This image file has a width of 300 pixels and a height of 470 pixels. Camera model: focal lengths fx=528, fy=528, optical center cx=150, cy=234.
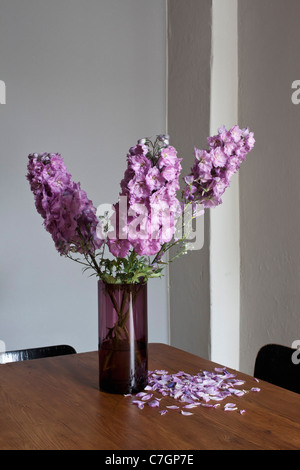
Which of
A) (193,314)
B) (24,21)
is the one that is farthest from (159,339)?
(24,21)

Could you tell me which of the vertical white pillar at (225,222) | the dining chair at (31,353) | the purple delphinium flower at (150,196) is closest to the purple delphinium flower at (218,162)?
the purple delphinium flower at (150,196)

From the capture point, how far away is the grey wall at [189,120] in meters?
2.96

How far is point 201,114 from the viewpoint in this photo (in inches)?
Answer: 118

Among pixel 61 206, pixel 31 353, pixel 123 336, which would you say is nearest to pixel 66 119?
pixel 31 353

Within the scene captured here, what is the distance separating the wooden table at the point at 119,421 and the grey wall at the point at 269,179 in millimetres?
1168

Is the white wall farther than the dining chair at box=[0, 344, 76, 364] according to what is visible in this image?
Yes

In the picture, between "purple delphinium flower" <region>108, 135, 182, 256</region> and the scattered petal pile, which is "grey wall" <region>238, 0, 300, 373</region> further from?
"purple delphinium flower" <region>108, 135, 182, 256</region>

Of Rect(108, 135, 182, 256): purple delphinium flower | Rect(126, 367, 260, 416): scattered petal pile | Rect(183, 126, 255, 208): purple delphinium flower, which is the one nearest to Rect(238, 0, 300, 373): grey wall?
Rect(126, 367, 260, 416): scattered petal pile

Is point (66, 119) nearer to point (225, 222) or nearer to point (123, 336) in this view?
point (225, 222)

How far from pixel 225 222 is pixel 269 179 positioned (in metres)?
0.37

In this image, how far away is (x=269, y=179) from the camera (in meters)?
2.70

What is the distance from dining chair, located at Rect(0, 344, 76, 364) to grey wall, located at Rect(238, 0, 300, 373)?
117 cm

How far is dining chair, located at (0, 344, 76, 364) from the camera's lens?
1.90 meters

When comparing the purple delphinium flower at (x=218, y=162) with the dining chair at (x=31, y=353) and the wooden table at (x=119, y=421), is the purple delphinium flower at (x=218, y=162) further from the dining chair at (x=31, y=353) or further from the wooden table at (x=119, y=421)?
the dining chair at (x=31, y=353)
